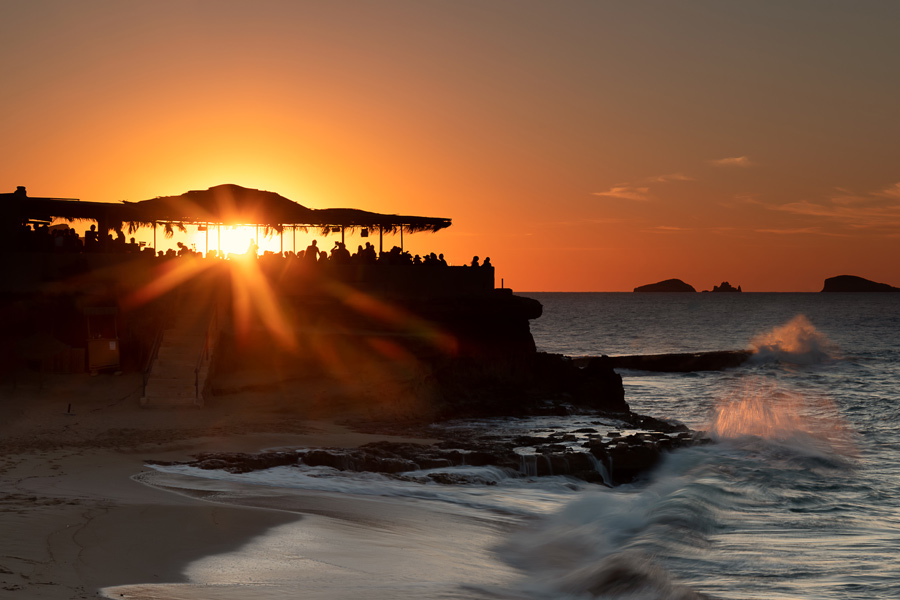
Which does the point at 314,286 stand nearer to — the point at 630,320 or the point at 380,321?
the point at 380,321

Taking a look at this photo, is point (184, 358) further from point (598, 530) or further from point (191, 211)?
point (598, 530)

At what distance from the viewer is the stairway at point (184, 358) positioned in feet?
65.1

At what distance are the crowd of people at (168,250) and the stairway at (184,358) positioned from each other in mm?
2706

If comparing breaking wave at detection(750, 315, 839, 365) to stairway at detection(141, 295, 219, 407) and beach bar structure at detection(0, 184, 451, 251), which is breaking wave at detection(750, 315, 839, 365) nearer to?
beach bar structure at detection(0, 184, 451, 251)

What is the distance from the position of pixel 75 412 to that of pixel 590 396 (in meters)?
16.4

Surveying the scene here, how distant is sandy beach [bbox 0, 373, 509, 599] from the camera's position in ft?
25.2

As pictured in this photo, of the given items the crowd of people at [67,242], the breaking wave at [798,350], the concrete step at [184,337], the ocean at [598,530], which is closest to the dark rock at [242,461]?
the ocean at [598,530]

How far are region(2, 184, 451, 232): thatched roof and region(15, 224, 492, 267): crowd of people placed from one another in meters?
0.67

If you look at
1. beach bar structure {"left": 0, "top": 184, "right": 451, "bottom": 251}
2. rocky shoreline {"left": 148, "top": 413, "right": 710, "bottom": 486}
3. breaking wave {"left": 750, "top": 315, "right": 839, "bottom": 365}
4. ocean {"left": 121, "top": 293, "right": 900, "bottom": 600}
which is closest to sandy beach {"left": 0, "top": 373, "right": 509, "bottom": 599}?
ocean {"left": 121, "top": 293, "right": 900, "bottom": 600}

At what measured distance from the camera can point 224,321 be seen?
24.0 m

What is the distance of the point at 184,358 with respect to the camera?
21.3 m

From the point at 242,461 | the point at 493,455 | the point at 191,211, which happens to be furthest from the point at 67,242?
the point at 493,455

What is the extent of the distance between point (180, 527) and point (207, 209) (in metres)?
18.0

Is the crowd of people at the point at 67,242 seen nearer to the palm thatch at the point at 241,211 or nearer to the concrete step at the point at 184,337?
the palm thatch at the point at 241,211
